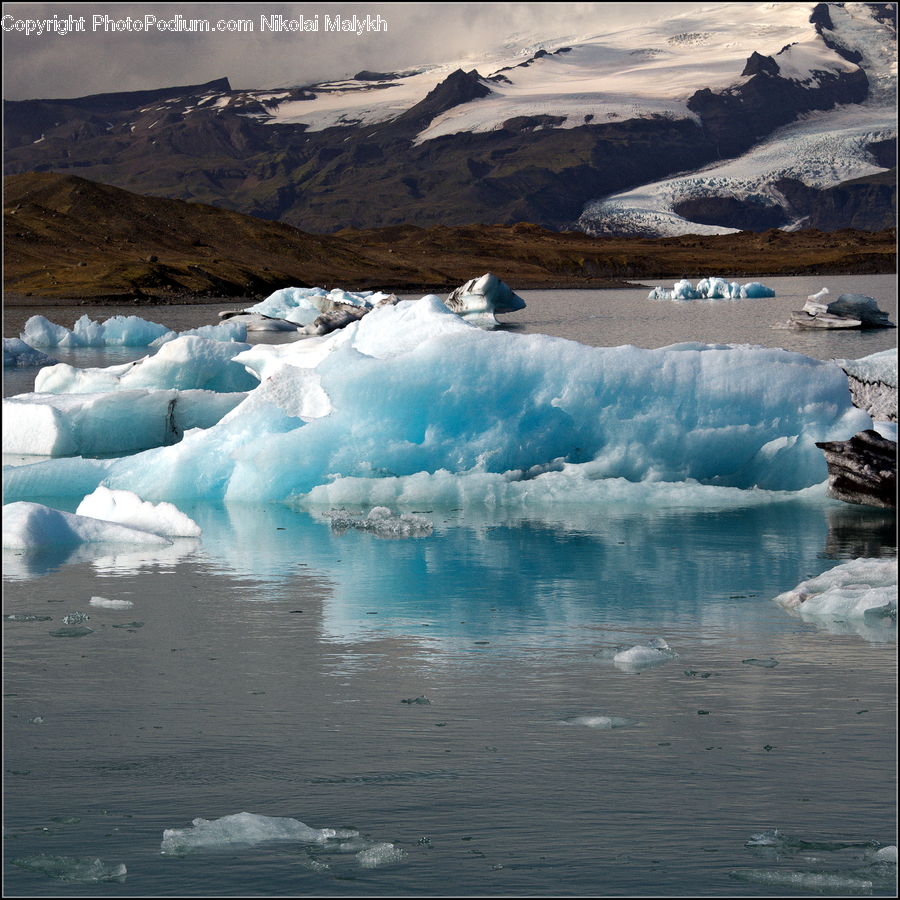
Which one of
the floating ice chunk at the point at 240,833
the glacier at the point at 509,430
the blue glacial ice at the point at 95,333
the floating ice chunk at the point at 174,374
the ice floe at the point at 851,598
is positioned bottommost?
the floating ice chunk at the point at 240,833

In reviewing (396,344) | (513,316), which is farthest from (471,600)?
(513,316)

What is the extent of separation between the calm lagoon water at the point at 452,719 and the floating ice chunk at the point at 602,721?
6 centimetres

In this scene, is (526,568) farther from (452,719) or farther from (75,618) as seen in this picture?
(452,719)

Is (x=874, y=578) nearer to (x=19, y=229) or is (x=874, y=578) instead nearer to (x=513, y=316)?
(x=513, y=316)

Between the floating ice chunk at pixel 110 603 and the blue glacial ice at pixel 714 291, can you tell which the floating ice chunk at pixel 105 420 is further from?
the blue glacial ice at pixel 714 291

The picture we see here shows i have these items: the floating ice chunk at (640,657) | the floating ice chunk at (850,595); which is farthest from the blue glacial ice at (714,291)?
the floating ice chunk at (640,657)

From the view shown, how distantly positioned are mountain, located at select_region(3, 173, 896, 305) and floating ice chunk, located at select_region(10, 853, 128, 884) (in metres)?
67.5

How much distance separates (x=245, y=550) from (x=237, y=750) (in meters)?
5.58

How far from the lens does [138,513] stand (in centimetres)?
1324

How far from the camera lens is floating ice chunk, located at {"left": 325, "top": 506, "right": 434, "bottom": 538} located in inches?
503

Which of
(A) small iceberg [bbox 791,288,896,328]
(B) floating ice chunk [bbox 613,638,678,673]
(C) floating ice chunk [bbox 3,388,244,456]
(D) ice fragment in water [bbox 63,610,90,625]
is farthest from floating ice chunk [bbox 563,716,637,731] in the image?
(A) small iceberg [bbox 791,288,896,328]

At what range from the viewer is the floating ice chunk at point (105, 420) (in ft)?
58.2

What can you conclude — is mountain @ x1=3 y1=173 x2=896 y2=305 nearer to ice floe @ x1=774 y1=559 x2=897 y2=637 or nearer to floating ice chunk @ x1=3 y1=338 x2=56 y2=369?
floating ice chunk @ x1=3 y1=338 x2=56 y2=369

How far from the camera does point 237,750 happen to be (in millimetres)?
6836
